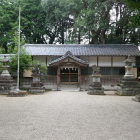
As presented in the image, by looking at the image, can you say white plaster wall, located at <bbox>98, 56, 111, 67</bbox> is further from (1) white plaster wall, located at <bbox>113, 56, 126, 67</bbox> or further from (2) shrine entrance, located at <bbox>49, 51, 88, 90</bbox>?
(2) shrine entrance, located at <bbox>49, 51, 88, 90</bbox>

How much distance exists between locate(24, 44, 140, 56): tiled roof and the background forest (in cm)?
244

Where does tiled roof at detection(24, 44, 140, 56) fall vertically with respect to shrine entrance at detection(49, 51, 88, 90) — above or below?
above

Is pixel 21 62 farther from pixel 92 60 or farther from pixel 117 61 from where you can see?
pixel 117 61

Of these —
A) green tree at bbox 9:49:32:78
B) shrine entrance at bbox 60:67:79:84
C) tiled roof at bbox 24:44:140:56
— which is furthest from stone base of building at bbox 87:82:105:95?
green tree at bbox 9:49:32:78

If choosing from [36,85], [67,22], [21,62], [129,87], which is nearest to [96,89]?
[129,87]

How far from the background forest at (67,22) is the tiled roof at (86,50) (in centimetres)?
244

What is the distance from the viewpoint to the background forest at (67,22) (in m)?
31.4

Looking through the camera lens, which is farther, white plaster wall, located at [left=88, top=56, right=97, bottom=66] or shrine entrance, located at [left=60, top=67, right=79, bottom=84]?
white plaster wall, located at [left=88, top=56, right=97, bottom=66]

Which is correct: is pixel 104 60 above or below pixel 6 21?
below

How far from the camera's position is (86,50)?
30.0 metres

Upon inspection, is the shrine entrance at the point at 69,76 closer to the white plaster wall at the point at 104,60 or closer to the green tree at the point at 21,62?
the white plaster wall at the point at 104,60

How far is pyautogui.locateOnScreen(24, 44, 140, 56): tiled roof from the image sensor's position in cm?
2883

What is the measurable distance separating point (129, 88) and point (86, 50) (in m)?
9.97

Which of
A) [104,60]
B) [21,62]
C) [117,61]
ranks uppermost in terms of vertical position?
[104,60]
